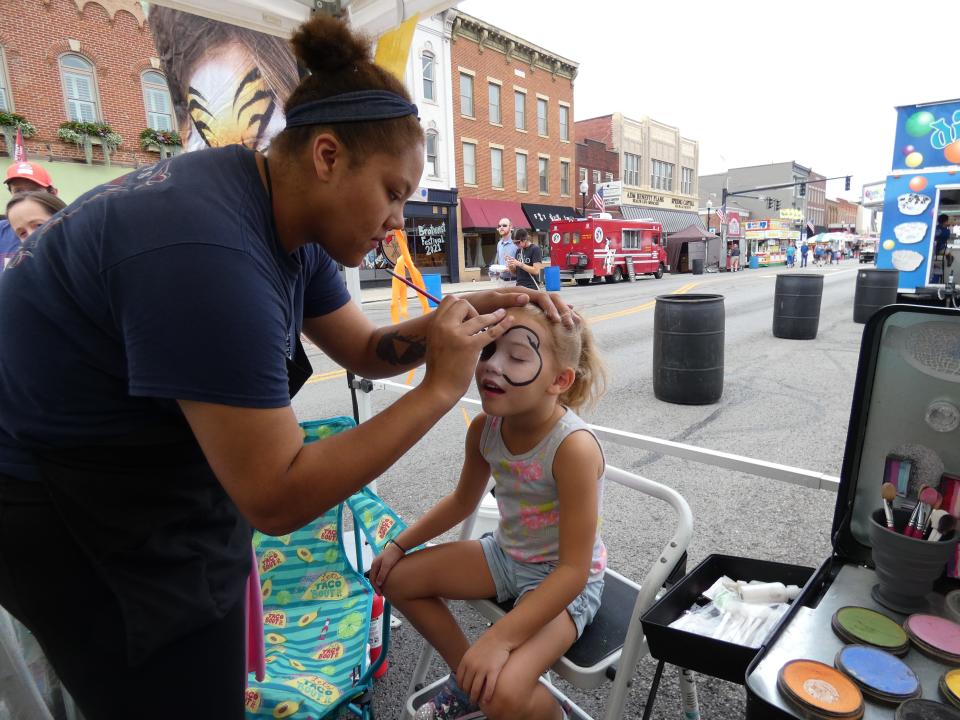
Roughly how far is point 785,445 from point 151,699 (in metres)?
4.59

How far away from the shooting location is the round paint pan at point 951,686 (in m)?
0.92

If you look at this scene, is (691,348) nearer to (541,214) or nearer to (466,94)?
(466,94)

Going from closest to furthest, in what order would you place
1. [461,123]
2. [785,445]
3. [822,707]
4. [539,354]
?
[822,707]
[539,354]
[785,445]
[461,123]

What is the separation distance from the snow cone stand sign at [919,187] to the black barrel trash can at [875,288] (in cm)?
40

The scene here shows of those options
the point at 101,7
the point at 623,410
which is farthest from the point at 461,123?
the point at 623,410

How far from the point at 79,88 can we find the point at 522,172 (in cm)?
1840

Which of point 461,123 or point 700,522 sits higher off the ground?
point 461,123

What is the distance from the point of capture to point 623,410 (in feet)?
18.2

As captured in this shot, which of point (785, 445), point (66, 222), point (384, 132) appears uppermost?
point (384, 132)

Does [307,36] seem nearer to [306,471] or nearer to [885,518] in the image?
[306,471]

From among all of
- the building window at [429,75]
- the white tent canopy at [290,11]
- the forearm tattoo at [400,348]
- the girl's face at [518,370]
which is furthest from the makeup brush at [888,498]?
Answer: the building window at [429,75]

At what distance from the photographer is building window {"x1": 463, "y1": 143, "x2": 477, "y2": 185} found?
24.9 metres

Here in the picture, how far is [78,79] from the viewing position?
14766 mm

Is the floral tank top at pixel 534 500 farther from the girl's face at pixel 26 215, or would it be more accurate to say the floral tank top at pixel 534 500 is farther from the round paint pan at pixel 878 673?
the girl's face at pixel 26 215
